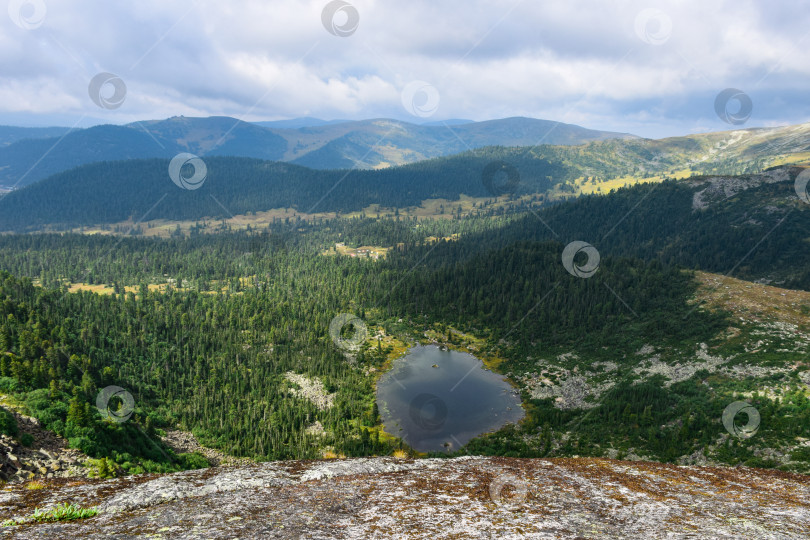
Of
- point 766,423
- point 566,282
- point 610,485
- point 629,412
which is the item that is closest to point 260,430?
point 629,412

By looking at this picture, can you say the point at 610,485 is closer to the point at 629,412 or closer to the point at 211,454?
the point at 629,412

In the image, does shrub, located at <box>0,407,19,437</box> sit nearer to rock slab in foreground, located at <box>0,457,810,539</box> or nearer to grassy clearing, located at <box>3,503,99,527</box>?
rock slab in foreground, located at <box>0,457,810,539</box>

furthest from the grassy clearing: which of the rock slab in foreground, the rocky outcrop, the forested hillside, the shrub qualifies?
the forested hillside

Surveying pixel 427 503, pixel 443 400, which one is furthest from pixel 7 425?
pixel 443 400

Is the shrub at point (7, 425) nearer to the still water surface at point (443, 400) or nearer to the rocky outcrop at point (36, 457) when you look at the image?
the rocky outcrop at point (36, 457)

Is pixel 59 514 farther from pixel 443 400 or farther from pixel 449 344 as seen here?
pixel 449 344

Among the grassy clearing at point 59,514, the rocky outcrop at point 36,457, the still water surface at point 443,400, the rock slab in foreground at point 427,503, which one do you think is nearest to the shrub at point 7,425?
the rocky outcrop at point 36,457

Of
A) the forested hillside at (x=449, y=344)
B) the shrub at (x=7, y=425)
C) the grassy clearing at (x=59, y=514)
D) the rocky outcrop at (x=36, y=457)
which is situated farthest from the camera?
the forested hillside at (x=449, y=344)

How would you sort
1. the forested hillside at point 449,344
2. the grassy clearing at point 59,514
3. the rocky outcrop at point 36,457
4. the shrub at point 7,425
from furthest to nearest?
the forested hillside at point 449,344 < the shrub at point 7,425 < the rocky outcrop at point 36,457 < the grassy clearing at point 59,514

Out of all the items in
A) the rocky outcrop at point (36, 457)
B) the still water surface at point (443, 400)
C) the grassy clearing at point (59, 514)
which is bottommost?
the still water surface at point (443, 400)

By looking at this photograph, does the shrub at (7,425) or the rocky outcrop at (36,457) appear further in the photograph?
the shrub at (7,425)
